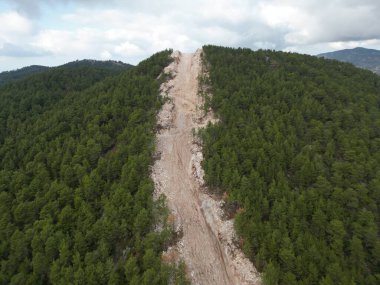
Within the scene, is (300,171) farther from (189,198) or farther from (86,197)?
(86,197)

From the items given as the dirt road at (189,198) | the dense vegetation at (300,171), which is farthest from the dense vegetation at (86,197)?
the dense vegetation at (300,171)

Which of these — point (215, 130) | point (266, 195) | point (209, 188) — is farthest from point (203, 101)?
point (266, 195)

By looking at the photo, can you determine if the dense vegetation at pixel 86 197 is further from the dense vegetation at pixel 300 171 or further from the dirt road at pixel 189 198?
the dense vegetation at pixel 300 171

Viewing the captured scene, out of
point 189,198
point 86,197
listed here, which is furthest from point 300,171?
point 86,197

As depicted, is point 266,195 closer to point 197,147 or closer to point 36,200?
point 197,147

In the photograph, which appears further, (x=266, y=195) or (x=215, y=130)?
(x=215, y=130)

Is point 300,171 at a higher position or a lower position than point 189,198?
higher

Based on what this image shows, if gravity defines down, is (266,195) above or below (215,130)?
below

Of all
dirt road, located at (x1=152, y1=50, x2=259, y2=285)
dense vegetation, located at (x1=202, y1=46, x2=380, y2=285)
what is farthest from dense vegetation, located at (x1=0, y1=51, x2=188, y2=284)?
dense vegetation, located at (x1=202, y1=46, x2=380, y2=285)

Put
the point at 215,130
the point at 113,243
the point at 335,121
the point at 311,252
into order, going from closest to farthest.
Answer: the point at 311,252 → the point at 113,243 → the point at 215,130 → the point at 335,121
